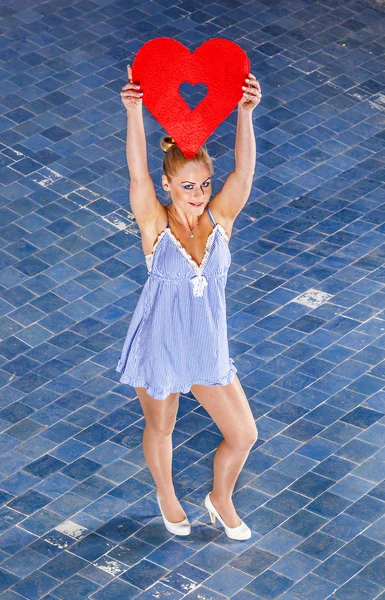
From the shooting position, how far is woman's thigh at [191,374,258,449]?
5480mm

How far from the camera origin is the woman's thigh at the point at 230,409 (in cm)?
548

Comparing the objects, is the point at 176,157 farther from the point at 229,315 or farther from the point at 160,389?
the point at 229,315

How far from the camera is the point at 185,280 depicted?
5.27m

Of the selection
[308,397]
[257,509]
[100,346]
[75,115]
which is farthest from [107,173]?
[257,509]

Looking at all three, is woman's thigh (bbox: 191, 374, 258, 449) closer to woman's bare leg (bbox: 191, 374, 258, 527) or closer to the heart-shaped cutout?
woman's bare leg (bbox: 191, 374, 258, 527)

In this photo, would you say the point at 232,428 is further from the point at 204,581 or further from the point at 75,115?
the point at 75,115

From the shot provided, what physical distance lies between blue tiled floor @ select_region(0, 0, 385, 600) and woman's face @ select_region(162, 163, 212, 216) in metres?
1.65

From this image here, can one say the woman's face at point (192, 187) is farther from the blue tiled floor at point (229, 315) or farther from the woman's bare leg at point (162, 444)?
the blue tiled floor at point (229, 315)

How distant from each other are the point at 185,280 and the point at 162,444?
88 centimetres

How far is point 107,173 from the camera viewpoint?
840cm

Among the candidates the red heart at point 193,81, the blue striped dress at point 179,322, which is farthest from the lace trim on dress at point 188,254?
the red heart at point 193,81

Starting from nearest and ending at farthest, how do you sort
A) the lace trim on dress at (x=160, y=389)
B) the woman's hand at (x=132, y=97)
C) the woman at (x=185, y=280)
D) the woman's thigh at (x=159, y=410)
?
the woman's hand at (x=132, y=97)
the woman at (x=185, y=280)
the lace trim on dress at (x=160, y=389)
the woman's thigh at (x=159, y=410)

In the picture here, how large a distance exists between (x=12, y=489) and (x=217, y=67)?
2423 millimetres

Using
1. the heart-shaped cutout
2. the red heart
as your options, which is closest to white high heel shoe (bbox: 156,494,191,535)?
the red heart
